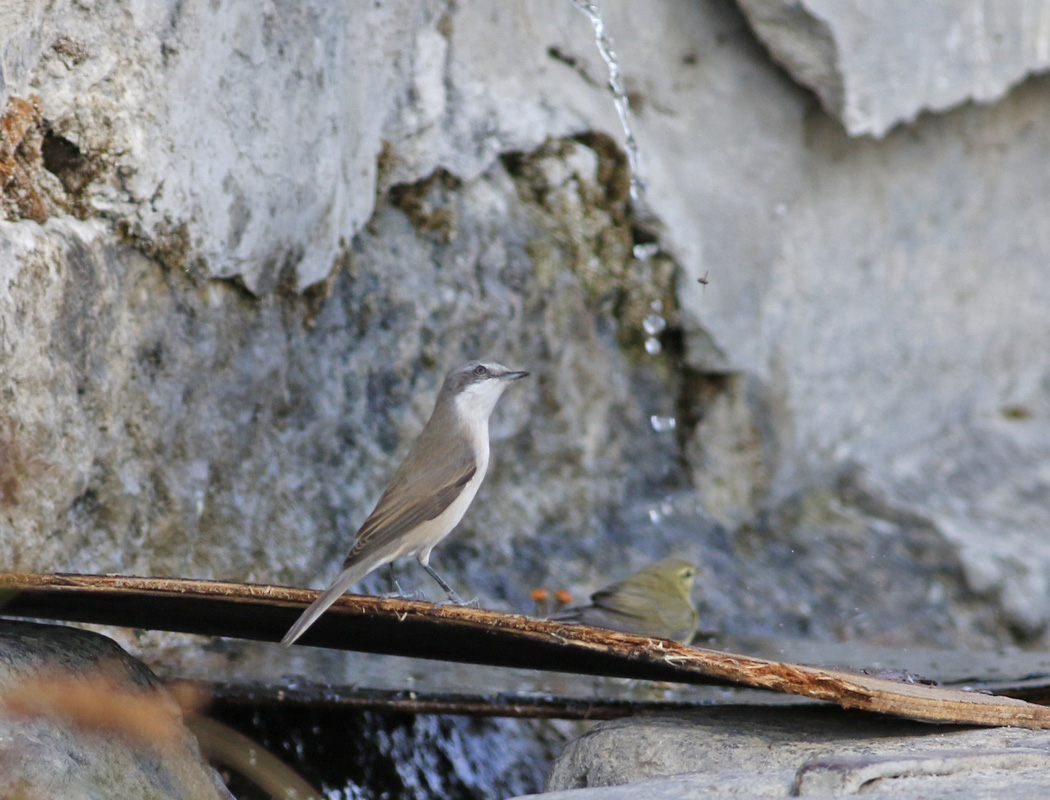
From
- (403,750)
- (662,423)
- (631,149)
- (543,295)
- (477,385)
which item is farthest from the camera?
(662,423)

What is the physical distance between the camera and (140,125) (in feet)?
14.8

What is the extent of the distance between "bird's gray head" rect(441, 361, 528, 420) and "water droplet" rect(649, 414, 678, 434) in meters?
2.50

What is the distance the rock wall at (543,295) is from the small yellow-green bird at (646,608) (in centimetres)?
106

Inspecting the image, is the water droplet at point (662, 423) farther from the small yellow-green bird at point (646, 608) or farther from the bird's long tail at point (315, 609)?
A: the bird's long tail at point (315, 609)

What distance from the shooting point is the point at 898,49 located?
7723 mm

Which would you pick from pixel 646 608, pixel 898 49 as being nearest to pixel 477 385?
pixel 646 608

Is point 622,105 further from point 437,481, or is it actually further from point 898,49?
point 437,481

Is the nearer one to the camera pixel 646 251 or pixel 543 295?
pixel 543 295

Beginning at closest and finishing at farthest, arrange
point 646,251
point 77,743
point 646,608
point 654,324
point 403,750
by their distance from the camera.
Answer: point 77,743 → point 403,750 → point 646,608 → point 646,251 → point 654,324

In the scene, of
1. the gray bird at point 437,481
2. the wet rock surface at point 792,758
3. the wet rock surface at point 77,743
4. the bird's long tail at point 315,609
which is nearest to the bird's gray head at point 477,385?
the gray bird at point 437,481

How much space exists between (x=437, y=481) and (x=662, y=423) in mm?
3314

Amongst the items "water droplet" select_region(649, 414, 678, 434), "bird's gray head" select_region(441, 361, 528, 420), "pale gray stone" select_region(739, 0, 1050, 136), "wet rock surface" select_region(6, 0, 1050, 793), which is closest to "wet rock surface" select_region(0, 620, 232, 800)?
"wet rock surface" select_region(6, 0, 1050, 793)

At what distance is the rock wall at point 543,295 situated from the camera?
4.45 meters

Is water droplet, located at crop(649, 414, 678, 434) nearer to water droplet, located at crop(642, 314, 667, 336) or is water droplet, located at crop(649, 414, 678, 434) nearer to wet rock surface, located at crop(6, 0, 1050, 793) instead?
wet rock surface, located at crop(6, 0, 1050, 793)
